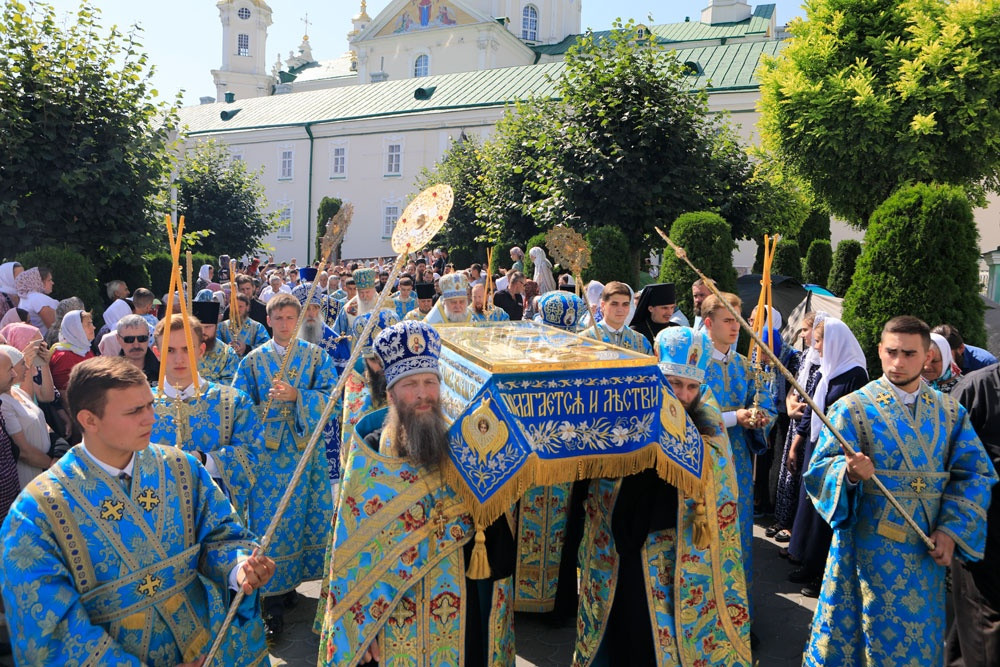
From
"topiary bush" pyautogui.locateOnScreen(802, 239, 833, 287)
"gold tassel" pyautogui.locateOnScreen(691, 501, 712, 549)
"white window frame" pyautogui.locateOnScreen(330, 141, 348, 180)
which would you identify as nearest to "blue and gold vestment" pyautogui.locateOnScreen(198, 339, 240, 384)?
"gold tassel" pyautogui.locateOnScreen(691, 501, 712, 549)

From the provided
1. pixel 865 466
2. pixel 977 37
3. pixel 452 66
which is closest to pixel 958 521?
pixel 865 466

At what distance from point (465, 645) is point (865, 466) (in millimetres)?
1903

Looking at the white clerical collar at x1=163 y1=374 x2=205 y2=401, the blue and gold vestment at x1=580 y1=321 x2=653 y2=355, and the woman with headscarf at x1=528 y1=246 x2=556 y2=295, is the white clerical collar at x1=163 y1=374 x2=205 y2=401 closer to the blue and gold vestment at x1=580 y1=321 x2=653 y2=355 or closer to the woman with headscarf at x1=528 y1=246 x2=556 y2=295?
the blue and gold vestment at x1=580 y1=321 x2=653 y2=355

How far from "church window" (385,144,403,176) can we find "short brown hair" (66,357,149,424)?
38.9 m

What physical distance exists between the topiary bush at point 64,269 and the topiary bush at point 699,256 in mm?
8418

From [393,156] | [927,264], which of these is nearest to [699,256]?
[927,264]

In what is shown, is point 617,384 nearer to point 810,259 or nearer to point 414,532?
point 414,532

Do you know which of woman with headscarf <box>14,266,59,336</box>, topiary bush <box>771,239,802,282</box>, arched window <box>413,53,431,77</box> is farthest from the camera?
arched window <box>413,53,431,77</box>

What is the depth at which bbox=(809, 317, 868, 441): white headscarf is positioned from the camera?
210 inches

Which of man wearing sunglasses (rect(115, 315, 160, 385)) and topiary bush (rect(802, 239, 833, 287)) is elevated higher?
topiary bush (rect(802, 239, 833, 287))

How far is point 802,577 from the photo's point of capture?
220 inches

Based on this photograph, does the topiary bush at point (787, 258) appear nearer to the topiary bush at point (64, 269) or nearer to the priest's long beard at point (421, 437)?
the topiary bush at point (64, 269)

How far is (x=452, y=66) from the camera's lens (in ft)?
162

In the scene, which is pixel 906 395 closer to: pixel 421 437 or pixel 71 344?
pixel 421 437
